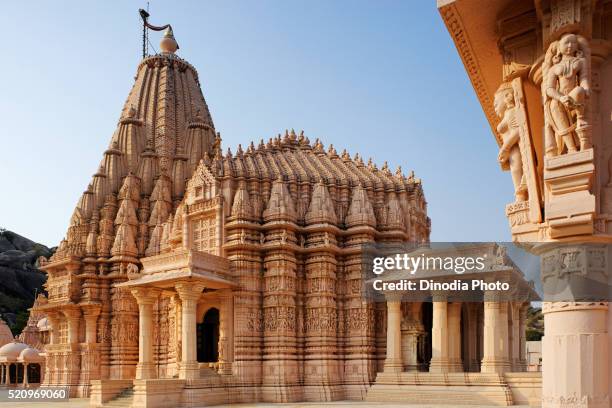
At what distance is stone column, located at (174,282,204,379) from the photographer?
22484 millimetres

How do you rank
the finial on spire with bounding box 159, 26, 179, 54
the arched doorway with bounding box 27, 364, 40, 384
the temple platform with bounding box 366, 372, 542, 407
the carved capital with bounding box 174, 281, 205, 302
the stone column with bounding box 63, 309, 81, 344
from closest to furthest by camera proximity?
1. the temple platform with bounding box 366, 372, 542, 407
2. the carved capital with bounding box 174, 281, 205, 302
3. the stone column with bounding box 63, 309, 81, 344
4. the finial on spire with bounding box 159, 26, 179, 54
5. the arched doorway with bounding box 27, 364, 40, 384

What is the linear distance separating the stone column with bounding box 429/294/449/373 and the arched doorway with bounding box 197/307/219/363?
8.65 metres

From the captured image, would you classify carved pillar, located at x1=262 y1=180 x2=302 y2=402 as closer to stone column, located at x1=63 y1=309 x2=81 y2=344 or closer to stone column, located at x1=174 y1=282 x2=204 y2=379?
stone column, located at x1=174 y1=282 x2=204 y2=379

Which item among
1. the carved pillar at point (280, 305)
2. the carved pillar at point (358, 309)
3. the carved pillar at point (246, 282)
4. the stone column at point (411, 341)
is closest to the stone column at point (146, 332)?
the carved pillar at point (246, 282)

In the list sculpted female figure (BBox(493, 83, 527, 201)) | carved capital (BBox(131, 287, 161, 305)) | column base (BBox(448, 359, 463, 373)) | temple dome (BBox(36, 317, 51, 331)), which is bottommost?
temple dome (BBox(36, 317, 51, 331))

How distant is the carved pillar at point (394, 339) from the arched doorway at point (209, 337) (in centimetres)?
683

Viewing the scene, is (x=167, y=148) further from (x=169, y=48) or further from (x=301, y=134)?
(x=301, y=134)

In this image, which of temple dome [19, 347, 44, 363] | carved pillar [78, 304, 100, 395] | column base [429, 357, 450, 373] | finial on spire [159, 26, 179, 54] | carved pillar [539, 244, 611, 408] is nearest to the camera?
carved pillar [539, 244, 611, 408]

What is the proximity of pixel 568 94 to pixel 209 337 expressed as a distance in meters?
23.0

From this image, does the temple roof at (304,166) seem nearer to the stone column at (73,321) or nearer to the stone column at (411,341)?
the stone column at (411,341)

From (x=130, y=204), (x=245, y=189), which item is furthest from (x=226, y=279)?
(x=130, y=204)

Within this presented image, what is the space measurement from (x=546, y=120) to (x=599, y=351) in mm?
1896

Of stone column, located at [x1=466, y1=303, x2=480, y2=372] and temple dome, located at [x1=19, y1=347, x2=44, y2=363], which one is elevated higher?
stone column, located at [x1=466, y1=303, x2=480, y2=372]

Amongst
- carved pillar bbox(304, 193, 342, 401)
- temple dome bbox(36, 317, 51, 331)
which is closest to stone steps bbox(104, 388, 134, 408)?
carved pillar bbox(304, 193, 342, 401)
